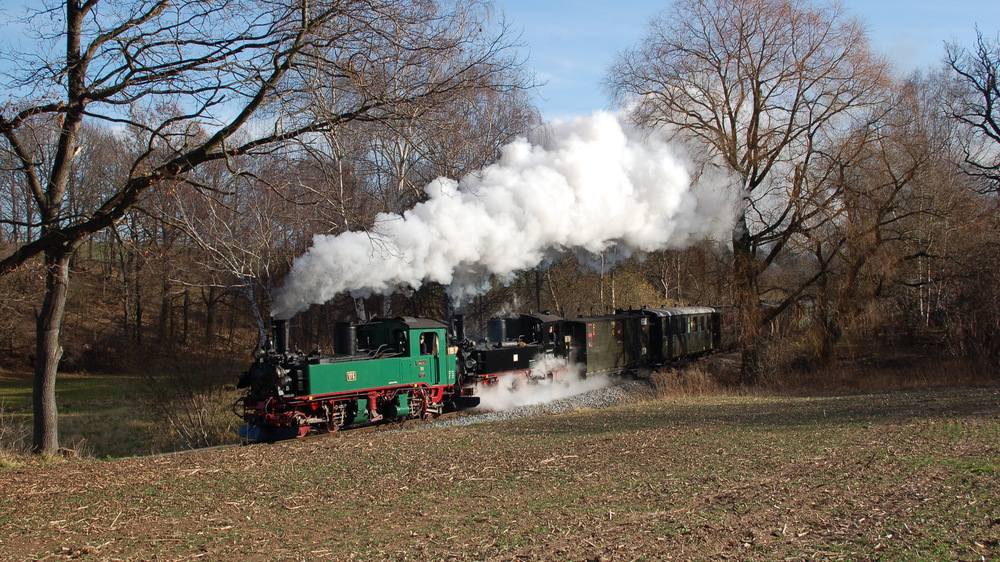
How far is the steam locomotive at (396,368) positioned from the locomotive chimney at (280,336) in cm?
2

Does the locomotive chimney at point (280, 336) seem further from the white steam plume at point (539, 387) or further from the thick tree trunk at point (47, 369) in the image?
the white steam plume at point (539, 387)

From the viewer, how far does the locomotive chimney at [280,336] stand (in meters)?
15.3

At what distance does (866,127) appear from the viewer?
75.3 ft

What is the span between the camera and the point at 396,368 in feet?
54.8

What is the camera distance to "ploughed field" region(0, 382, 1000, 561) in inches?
221

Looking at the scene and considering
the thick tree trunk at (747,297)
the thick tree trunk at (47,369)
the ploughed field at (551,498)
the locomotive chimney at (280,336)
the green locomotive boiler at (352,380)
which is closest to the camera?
the ploughed field at (551,498)

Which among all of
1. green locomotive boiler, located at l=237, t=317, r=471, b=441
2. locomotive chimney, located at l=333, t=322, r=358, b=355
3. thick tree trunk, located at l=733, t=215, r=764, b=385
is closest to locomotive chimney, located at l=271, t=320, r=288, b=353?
green locomotive boiler, located at l=237, t=317, r=471, b=441

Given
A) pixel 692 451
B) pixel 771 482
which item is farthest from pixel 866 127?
pixel 771 482

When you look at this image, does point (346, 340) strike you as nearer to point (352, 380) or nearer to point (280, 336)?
point (352, 380)

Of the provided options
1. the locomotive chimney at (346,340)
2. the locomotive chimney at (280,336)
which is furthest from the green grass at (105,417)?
→ the locomotive chimney at (346,340)

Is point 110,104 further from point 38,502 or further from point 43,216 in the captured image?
point 38,502

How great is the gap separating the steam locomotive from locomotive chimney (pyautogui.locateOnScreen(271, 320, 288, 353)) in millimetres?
20

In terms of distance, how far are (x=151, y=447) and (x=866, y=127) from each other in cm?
2355

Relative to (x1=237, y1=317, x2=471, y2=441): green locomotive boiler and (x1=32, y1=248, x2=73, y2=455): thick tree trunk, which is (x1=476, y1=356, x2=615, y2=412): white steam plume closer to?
(x1=237, y1=317, x2=471, y2=441): green locomotive boiler
